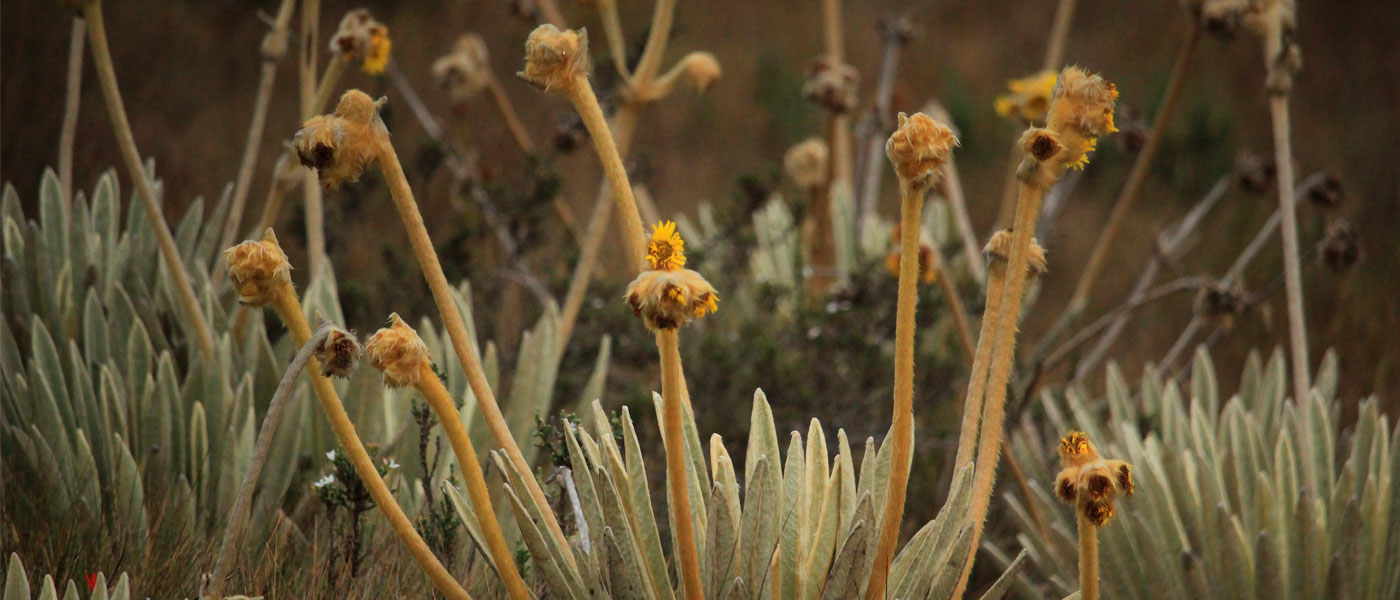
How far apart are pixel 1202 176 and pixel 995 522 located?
2.24m

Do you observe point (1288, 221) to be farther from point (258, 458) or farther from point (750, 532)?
point (258, 458)

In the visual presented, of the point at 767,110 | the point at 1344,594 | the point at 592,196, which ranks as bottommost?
the point at 1344,594

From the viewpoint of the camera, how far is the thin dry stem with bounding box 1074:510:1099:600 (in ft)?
3.12

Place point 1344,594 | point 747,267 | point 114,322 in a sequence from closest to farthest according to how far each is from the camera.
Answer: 1. point 1344,594
2. point 114,322
3. point 747,267

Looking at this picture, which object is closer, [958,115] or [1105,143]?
[1105,143]

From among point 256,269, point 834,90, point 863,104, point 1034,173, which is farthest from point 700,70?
point 863,104

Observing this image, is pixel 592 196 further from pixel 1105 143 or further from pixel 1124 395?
pixel 1124 395

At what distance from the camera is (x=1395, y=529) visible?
1492 mm

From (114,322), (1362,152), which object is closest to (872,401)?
(114,322)

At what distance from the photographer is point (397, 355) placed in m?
0.91

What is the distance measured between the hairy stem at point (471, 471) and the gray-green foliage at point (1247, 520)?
0.79m

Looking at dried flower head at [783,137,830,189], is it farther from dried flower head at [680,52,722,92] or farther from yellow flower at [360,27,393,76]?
yellow flower at [360,27,393,76]

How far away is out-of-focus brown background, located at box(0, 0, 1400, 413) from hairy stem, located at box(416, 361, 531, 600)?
4.94ft

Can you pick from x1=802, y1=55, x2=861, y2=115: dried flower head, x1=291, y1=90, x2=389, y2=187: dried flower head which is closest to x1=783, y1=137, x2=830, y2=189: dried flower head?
→ x1=802, y1=55, x2=861, y2=115: dried flower head
